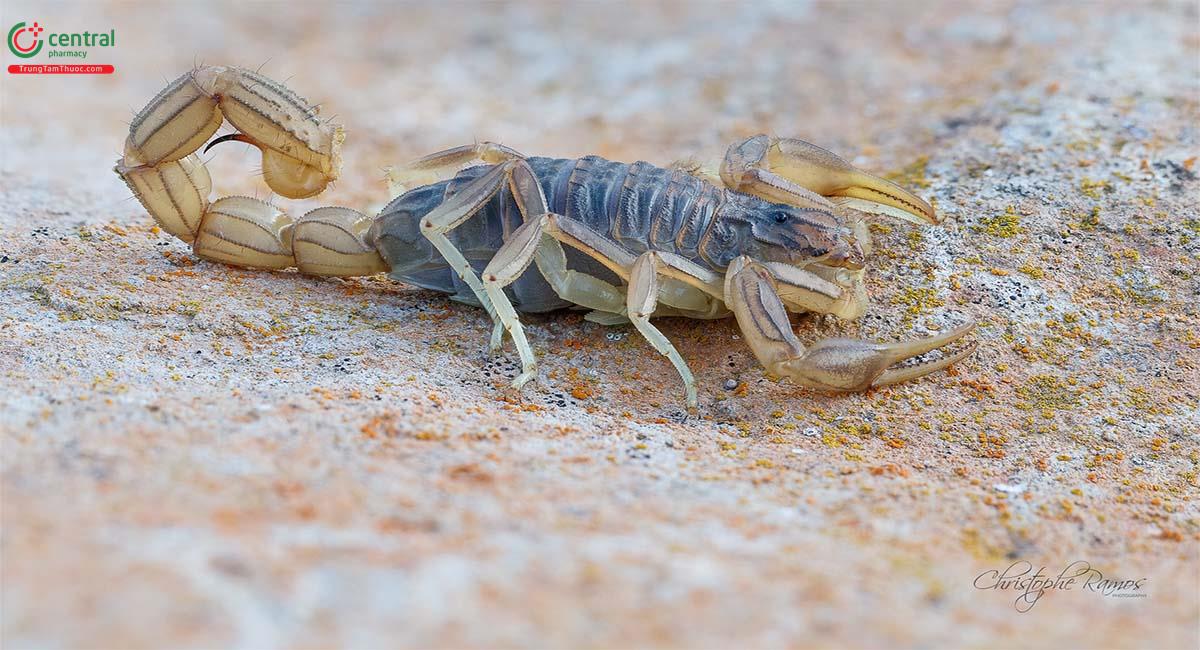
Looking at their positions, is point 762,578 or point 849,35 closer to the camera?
point 762,578

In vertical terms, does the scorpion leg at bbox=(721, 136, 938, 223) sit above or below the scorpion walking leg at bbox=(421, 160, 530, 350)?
above

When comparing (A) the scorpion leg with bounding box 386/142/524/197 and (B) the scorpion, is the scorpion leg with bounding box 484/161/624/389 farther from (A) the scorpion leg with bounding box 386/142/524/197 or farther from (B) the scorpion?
(A) the scorpion leg with bounding box 386/142/524/197

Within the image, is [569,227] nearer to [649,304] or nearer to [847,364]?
[649,304]

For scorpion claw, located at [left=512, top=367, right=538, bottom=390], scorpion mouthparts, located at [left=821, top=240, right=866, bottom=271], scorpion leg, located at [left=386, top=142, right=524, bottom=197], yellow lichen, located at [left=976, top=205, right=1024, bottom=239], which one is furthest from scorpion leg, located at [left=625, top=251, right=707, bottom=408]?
yellow lichen, located at [left=976, top=205, right=1024, bottom=239]

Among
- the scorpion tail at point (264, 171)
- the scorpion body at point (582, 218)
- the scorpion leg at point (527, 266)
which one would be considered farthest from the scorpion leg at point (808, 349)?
the scorpion tail at point (264, 171)

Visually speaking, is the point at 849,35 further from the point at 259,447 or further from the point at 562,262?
the point at 259,447

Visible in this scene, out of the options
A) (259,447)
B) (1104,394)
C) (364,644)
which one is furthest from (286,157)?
(1104,394)

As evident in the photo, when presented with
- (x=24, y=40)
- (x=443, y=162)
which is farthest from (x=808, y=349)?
(x=24, y=40)
